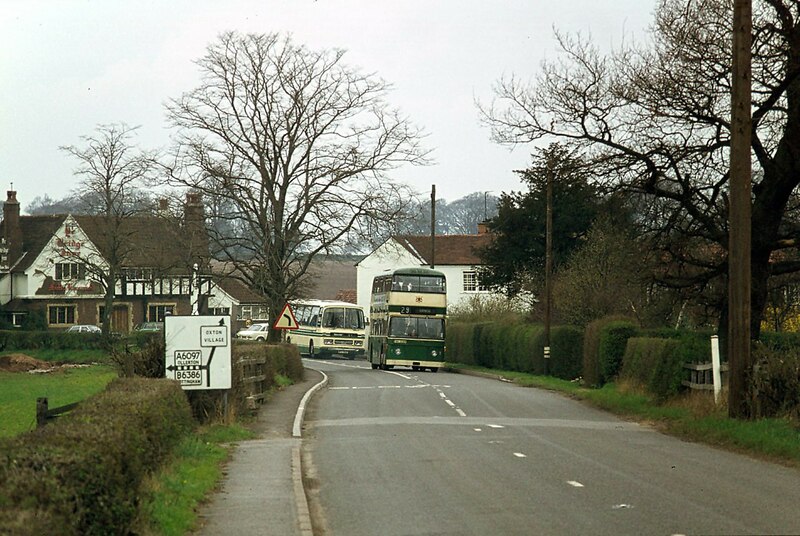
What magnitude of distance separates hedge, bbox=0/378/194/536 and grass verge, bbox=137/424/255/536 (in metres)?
0.36

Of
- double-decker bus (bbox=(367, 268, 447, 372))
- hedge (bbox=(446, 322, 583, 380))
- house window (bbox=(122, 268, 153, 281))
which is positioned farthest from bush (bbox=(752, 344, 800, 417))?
house window (bbox=(122, 268, 153, 281))

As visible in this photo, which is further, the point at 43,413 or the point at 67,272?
the point at 67,272

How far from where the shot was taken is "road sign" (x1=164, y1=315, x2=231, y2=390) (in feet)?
63.8

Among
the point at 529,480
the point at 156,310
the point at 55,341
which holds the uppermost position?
the point at 156,310

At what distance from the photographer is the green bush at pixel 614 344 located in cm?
3309

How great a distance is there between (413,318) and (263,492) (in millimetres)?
39069

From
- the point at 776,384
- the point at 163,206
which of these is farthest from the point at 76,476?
the point at 163,206

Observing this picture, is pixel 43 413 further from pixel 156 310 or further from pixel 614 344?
pixel 156 310

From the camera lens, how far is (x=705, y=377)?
23141 mm

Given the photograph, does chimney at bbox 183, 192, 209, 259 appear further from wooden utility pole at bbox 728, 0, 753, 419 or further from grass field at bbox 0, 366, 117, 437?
wooden utility pole at bbox 728, 0, 753, 419

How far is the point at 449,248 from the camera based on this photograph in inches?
3733

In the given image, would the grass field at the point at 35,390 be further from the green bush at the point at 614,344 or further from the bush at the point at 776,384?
the green bush at the point at 614,344

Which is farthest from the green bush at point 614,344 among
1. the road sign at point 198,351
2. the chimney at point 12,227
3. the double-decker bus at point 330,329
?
the chimney at point 12,227

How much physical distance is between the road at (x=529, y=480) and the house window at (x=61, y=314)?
6299 cm
